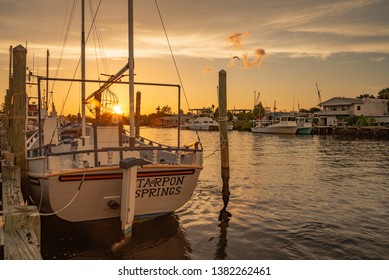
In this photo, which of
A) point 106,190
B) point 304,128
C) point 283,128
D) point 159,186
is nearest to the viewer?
point 106,190

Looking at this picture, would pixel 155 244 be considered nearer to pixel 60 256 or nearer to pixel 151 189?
pixel 151 189

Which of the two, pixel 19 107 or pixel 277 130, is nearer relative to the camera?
pixel 19 107

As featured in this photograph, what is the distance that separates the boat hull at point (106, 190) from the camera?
29.5 feet

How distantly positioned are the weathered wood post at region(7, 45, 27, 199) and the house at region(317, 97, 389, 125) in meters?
67.3

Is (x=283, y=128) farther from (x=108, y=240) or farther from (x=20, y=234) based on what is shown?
(x=20, y=234)

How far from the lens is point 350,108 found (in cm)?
7488

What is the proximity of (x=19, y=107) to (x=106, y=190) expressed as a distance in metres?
3.89

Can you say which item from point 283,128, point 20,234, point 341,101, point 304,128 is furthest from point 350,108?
point 20,234

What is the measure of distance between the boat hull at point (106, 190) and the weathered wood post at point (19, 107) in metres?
0.77

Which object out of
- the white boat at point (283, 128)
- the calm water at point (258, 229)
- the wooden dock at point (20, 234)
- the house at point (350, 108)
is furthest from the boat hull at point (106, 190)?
the house at point (350, 108)

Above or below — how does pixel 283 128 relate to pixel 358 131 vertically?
above

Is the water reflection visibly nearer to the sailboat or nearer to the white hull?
the sailboat

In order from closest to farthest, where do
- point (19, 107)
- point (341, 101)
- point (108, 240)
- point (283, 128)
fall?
point (108, 240) → point (19, 107) → point (283, 128) → point (341, 101)

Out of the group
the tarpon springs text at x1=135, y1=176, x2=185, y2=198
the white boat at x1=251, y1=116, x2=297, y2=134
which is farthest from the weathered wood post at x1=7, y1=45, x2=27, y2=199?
the white boat at x1=251, y1=116, x2=297, y2=134
